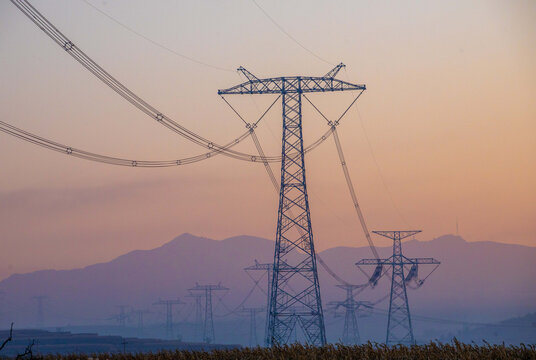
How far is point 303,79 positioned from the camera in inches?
2621

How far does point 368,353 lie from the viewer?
42.3 meters

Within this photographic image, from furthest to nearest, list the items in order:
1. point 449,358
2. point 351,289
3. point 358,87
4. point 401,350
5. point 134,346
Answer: point 134,346 < point 351,289 < point 358,87 < point 401,350 < point 449,358

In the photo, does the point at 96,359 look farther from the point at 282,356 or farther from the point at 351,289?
the point at 351,289

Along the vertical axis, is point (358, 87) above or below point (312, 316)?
above

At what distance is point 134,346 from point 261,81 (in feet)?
448

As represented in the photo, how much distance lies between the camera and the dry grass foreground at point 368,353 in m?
39.5

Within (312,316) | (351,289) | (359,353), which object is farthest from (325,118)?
(351,289)

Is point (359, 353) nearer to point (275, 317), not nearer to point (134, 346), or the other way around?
point (275, 317)

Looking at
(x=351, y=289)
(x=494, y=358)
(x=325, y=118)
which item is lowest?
(x=494, y=358)

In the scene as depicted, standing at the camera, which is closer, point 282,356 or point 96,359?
point 282,356

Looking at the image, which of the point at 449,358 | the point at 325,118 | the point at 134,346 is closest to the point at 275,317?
the point at 325,118

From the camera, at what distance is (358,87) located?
67625 millimetres

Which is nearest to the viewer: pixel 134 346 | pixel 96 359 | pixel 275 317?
pixel 96 359

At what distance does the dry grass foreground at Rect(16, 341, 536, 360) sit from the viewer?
130ft
